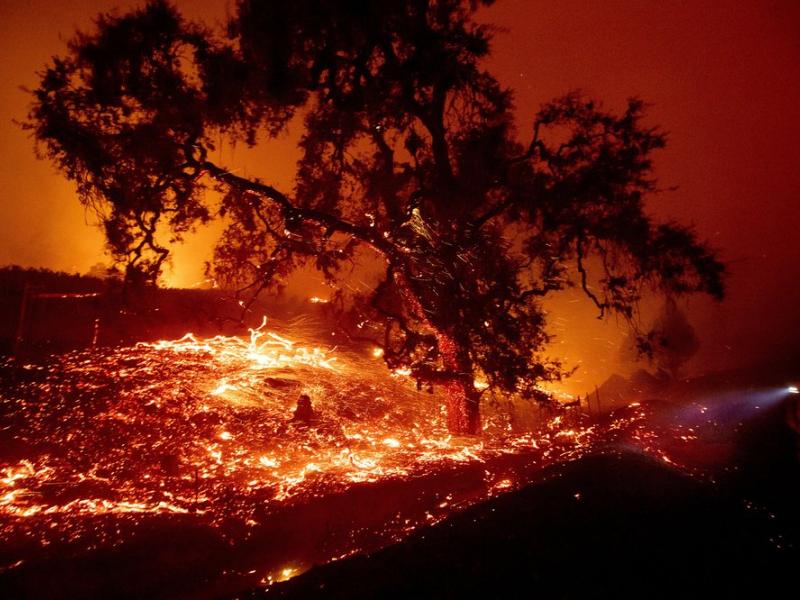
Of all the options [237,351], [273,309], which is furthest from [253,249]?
[273,309]

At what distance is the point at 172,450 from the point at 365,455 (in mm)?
3608

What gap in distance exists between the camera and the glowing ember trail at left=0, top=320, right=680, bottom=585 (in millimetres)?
5480

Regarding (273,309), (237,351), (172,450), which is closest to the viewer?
(172,450)

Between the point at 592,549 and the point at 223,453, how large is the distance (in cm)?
714

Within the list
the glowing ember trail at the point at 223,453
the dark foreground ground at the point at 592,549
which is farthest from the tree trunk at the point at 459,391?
the dark foreground ground at the point at 592,549

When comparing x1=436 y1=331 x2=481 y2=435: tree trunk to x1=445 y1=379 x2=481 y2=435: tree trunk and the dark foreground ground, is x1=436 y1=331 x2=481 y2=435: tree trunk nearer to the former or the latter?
x1=445 y1=379 x2=481 y2=435: tree trunk

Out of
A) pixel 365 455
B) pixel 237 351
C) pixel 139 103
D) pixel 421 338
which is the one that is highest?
pixel 139 103

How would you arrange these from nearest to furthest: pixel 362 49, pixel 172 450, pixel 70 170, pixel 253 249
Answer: pixel 172 450 → pixel 70 170 → pixel 362 49 → pixel 253 249

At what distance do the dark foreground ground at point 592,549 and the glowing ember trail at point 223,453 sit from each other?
34.9 inches

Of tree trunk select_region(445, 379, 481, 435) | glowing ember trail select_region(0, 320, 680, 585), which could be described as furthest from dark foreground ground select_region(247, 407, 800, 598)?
tree trunk select_region(445, 379, 481, 435)

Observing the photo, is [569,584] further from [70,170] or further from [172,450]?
[70,170]

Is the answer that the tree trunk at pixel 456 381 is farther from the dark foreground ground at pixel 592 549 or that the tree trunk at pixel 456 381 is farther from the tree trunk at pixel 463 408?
the dark foreground ground at pixel 592 549

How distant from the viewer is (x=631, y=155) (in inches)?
396

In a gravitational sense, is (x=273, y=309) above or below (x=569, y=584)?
above
